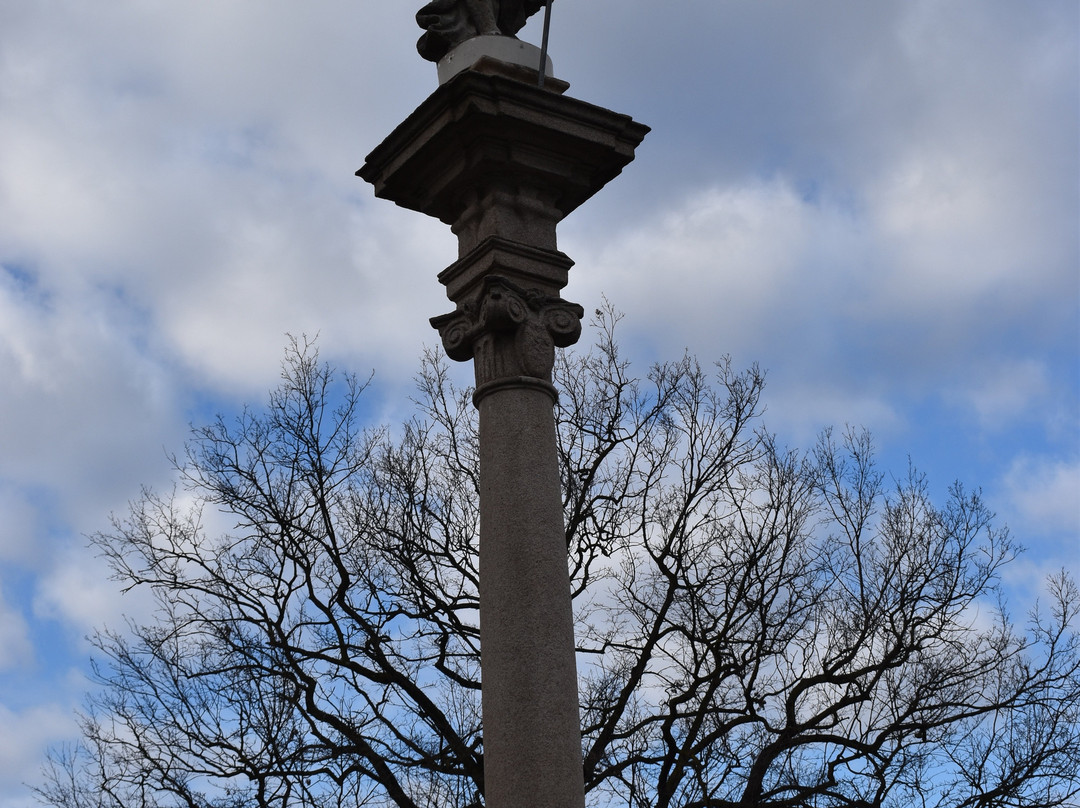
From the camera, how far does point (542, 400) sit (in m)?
7.51

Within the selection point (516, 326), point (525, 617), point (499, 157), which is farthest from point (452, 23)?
Result: point (525, 617)

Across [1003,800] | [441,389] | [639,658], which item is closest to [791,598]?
[639,658]

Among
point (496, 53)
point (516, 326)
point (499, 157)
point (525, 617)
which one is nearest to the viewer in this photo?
point (525, 617)

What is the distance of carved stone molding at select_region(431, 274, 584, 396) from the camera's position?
7555 mm

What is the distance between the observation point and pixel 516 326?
760cm

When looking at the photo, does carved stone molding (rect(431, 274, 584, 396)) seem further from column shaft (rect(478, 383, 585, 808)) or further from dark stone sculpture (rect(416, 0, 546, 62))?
dark stone sculpture (rect(416, 0, 546, 62))

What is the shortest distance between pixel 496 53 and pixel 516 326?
210 centimetres

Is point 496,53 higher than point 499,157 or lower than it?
higher

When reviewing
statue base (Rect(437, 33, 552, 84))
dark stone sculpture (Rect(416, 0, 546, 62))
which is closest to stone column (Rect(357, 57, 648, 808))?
statue base (Rect(437, 33, 552, 84))

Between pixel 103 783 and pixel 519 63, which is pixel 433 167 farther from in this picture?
pixel 103 783

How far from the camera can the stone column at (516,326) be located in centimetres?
663

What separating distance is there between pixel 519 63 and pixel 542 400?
8.12ft

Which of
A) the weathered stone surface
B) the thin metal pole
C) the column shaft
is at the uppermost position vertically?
the thin metal pole

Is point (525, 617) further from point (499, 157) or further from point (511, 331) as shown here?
point (499, 157)
